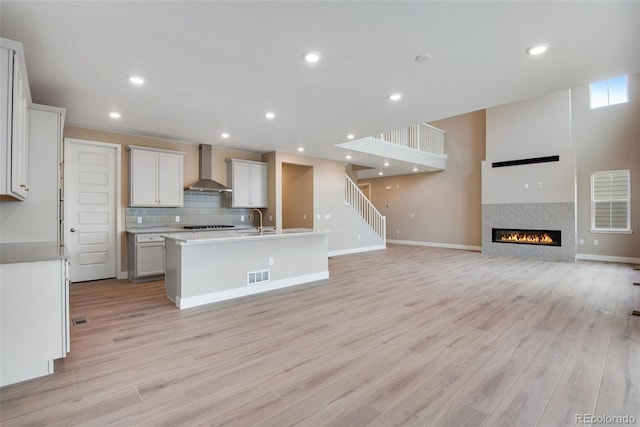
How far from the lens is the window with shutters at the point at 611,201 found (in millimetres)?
7434

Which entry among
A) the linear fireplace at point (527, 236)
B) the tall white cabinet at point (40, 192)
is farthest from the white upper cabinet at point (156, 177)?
the linear fireplace at point (527, 236)

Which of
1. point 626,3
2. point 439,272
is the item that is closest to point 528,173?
point 439,272

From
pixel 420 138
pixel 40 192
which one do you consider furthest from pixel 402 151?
pixel 40 192

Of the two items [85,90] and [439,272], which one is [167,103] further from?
[439,272]

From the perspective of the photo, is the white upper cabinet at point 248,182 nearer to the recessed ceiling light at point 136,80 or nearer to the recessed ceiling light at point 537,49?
the recessed ceiling light at point 136,80

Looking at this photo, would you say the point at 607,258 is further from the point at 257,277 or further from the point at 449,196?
the point at 257,277

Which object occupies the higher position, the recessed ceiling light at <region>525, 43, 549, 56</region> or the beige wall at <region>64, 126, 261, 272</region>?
the recessed ceiling light at <region>525, 43, 549, 56</region>

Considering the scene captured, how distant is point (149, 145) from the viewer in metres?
6.04

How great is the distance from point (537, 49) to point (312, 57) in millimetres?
2141

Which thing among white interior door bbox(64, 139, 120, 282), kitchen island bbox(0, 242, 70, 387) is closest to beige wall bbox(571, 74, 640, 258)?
kitchen island bbox(0, 242, 70, 387)

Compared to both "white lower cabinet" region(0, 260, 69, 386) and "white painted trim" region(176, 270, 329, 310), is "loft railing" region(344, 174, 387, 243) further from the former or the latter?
"white lower cabinet" region(0, 260, 69, 386)

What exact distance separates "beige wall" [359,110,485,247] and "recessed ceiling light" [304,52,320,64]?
27.8 ft

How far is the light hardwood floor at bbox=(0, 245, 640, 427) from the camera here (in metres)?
1.88

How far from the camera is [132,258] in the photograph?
546 centimetres
